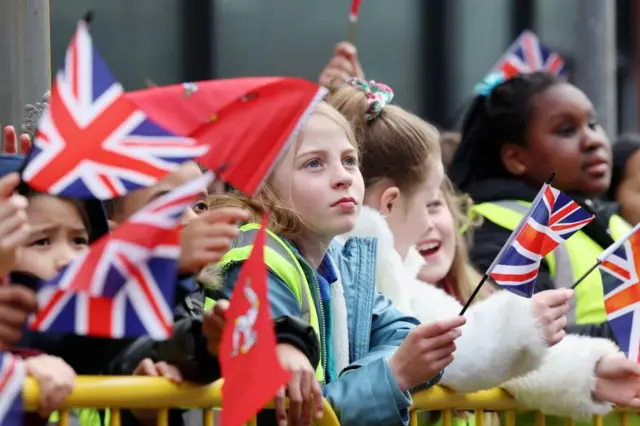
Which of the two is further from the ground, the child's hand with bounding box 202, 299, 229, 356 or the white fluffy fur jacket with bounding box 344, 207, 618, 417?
the child's hand with bounding box 202, 299, 229, 356

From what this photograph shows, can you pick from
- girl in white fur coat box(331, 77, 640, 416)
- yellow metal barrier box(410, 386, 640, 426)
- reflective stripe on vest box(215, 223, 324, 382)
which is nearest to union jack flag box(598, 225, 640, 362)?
girl in white fur coat box(331, 77, 640, 416)

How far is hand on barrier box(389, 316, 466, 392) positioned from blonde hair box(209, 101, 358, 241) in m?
0.45

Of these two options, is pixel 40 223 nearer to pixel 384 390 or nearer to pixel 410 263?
pixel 384 390

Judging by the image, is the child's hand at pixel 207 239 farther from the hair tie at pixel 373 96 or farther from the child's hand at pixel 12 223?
the hair tie at pixel 373 96

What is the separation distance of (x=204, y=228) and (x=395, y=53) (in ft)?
26.0

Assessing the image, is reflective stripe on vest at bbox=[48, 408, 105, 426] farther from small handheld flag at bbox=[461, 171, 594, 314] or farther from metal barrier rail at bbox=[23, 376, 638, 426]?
small handheld flag at bbox=[461, 171, 594, 314]

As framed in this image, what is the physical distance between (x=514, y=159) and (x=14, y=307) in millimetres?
3149

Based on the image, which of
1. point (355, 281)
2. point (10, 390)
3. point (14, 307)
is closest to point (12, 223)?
point (14, 307)

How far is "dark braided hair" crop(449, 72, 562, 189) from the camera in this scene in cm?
582

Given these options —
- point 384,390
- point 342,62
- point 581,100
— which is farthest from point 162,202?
point 581,100

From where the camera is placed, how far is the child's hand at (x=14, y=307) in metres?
2.95

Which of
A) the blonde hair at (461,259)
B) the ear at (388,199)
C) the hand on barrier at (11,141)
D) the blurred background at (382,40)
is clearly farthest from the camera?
the blurred background at (382,40)

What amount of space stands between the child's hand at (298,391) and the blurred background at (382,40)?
15.3ft

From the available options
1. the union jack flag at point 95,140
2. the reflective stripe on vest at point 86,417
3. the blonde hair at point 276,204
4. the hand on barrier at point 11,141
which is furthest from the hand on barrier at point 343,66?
the union jack flag at point 95,140
